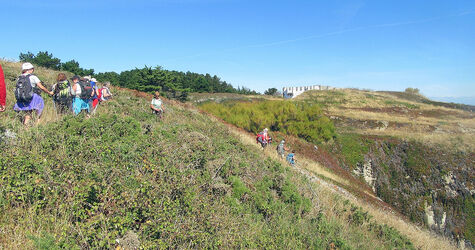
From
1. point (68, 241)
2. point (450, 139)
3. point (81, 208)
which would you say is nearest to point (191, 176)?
point (81, 208)

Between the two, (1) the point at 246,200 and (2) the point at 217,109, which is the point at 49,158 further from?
(2) the point at 217,109

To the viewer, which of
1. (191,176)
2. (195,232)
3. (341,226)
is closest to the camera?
(195,232)

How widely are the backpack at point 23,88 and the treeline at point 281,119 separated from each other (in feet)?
61.1

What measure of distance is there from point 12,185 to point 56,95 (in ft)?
13.4

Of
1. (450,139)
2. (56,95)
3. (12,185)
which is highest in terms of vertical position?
(56,95)

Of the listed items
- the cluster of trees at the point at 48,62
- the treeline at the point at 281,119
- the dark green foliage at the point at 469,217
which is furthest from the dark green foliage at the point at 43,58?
the dark green foliage at the point at 469,217

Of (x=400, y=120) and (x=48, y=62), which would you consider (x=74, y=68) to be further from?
(x=400, y=120)

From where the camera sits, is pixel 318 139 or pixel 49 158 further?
pixel 318 139

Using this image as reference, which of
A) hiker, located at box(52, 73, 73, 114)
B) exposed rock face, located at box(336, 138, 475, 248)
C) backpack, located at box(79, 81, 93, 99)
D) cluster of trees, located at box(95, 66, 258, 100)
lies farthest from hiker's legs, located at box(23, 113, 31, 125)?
cluster of trees, located at box(95, 66, 258, 100)

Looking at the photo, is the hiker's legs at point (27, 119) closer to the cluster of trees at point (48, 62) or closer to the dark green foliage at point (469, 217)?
the dark green foliage at point (469, 217)

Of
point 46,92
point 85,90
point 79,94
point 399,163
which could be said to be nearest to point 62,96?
point 79,94

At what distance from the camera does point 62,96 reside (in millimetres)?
6457

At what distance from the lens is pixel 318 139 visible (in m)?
23.7

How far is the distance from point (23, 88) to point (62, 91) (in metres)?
1.45
